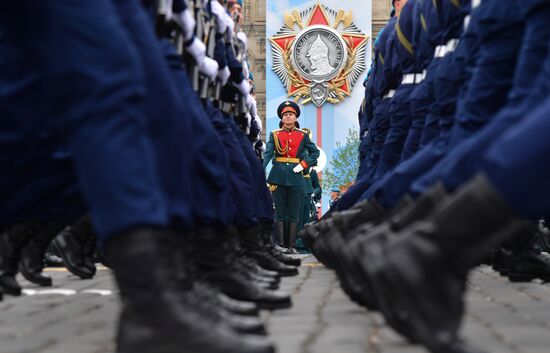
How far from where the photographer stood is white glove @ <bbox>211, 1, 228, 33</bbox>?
4.76 metres

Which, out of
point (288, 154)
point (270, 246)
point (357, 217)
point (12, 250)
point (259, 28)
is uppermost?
point (357, 217)

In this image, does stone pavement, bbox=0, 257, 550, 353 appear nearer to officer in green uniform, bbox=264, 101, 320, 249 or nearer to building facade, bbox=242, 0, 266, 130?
officer in green uniform, bbox=264, 101, 320, 249

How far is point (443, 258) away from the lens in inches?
76.5

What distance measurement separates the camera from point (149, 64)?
7.74 feet

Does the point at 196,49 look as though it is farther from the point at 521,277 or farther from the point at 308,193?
the point at 308,193

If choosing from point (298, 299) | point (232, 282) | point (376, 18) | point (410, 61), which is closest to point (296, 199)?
point (410, 61)

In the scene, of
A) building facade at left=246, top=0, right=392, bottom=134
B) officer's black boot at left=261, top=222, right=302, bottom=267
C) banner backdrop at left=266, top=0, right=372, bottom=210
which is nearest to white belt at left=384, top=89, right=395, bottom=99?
officer's black boot at left=261, top=222, right=302, bottom=267

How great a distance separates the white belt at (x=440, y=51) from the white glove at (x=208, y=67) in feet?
3.50

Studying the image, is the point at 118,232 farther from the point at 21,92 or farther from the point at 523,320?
the point at 523,320

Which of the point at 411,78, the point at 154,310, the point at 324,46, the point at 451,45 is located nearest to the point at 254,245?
the point at 411,78

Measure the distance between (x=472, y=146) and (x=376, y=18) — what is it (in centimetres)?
4091

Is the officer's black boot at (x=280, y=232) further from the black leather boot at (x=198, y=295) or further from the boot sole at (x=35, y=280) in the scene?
the black leather boot at (x=198, y=295)

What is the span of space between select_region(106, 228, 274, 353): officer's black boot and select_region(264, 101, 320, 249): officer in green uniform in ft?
29.3

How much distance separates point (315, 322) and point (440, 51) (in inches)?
65.3
